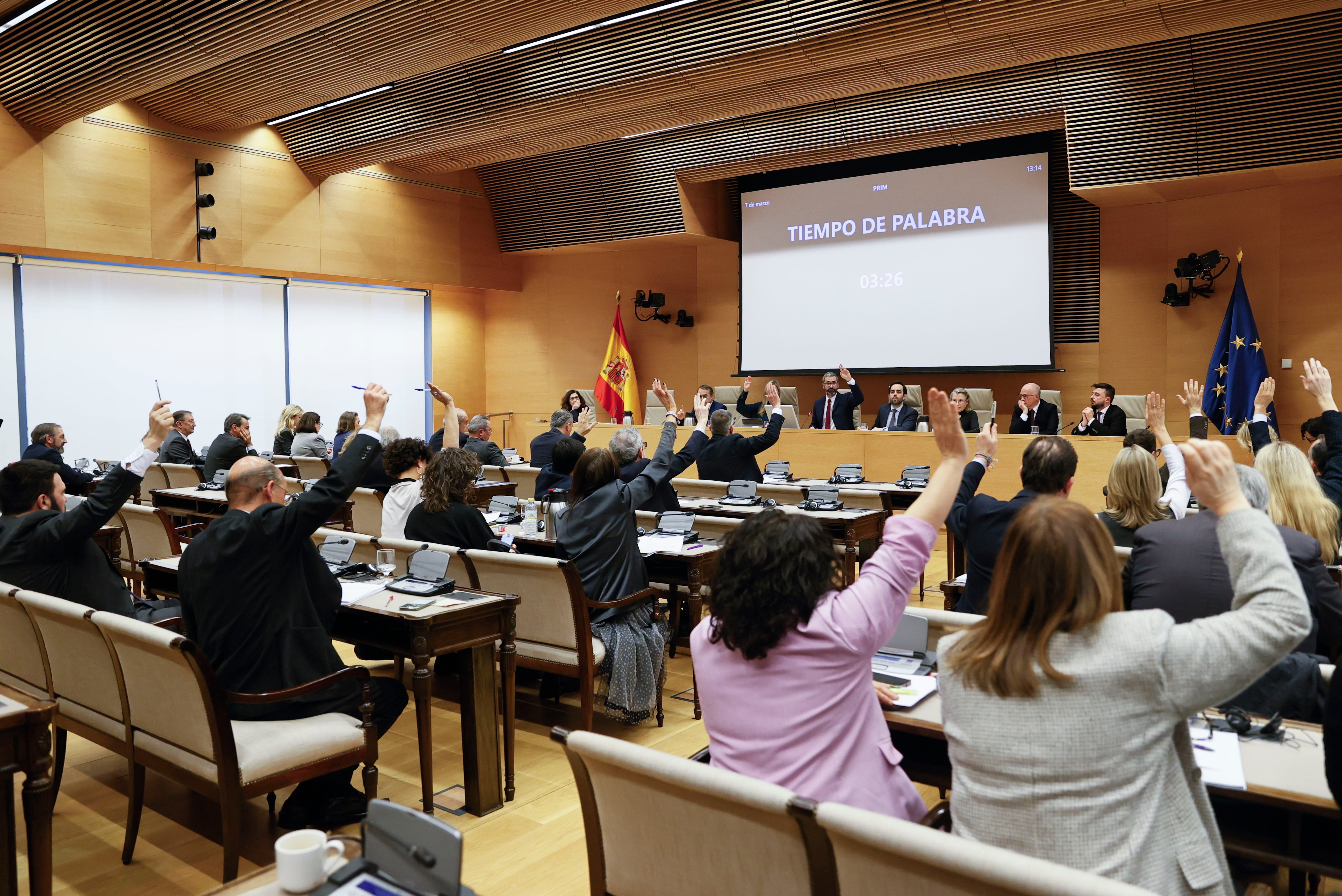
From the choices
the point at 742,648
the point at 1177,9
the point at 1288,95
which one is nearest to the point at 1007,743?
the point at 742,648

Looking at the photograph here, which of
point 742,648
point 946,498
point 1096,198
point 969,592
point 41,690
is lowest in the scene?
point 41,690

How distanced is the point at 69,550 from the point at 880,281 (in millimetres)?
9450

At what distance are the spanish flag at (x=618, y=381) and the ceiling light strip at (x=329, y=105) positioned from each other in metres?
4.43

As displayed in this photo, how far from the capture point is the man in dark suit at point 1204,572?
274 cm

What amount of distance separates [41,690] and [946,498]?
323 cm

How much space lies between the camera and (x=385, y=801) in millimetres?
1443

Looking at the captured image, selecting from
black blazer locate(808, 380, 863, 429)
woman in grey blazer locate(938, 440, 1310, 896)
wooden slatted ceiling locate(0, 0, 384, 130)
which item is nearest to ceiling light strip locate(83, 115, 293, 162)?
wooden slatted ceiling locate(0, 0, 384, 130)

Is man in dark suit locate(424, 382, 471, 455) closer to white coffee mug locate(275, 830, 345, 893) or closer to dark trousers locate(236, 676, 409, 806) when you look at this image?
dark trousers locate(236, 676, 409, 806)

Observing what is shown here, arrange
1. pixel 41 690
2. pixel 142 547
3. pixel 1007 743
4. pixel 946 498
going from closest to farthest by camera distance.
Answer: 1. pixel 1007 743
2. pixel 946 498
3. pixel 41 690
4. pixel 142 547

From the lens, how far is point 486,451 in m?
8.66

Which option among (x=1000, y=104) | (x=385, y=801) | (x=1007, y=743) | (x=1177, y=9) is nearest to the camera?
(x=385, y=801)

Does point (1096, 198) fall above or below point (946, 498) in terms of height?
above

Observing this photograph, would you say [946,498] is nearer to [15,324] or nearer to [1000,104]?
[1000,104]

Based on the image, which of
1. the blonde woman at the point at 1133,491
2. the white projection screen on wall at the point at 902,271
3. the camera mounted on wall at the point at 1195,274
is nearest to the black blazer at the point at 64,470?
the blonde woman at the point at 1133,491
